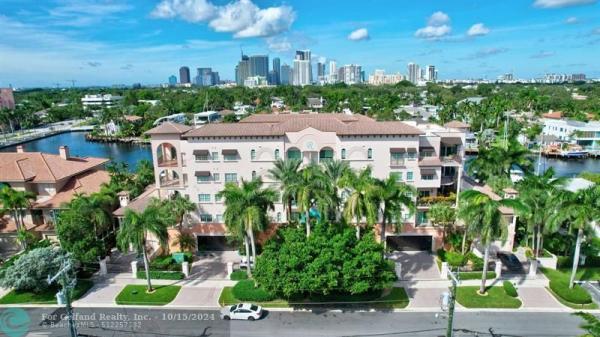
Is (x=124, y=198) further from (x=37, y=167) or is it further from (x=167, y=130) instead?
(x=37, y=167)

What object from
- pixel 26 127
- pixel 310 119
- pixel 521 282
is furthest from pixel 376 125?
pixel 26 127

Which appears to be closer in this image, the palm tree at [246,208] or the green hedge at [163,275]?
the palm tree at [246,208]

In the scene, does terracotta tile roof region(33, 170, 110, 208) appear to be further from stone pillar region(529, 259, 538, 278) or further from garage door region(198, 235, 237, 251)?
stone pillar region(529, 259, 538, 278)

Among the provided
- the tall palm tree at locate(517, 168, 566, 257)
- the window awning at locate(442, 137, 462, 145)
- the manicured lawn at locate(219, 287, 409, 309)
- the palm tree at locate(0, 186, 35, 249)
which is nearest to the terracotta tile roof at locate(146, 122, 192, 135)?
the palm tree at locate(0, 186, 35, 249)

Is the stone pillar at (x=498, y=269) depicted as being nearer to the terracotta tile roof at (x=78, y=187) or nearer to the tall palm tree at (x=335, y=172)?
the tall palm tree at (x=335, y=172)

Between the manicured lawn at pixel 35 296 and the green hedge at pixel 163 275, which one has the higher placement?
the green hedge at pixel 163 275

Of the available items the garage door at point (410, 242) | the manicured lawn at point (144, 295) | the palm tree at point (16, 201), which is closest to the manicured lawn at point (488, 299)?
the garage door at point (410, 242)

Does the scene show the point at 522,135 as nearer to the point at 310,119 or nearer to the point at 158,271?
the point at 310,119
